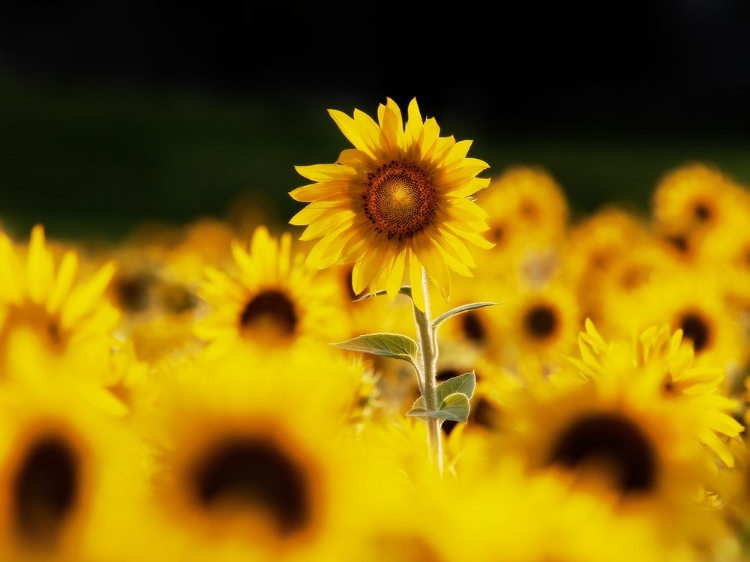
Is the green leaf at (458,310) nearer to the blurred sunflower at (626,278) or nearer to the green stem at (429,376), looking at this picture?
the green stem at (429,376)

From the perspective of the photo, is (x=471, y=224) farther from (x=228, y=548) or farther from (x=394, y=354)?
(x=228, y=548)

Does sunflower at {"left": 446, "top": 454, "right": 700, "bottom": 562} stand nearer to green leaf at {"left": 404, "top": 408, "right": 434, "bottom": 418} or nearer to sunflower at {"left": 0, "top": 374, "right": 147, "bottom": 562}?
sunflower at {"left": 0, "top": 374, "right": 147, "bottom": 562}

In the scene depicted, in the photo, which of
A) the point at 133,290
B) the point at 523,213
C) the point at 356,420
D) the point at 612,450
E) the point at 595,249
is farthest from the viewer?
the point at 523,213

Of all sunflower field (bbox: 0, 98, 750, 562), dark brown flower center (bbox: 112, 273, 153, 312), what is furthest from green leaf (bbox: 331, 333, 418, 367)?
dark brown flower center (bbox: 112, 273, 153, 312)

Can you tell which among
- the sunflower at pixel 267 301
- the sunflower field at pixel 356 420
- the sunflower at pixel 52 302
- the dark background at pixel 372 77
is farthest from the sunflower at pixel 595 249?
the dark background at pixel 372 77

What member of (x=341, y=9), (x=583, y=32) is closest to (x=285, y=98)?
(x=341, y=9)

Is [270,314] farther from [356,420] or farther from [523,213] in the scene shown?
[523,213]

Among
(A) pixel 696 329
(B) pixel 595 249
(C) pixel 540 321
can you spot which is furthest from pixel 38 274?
(B) pixel 595 249
